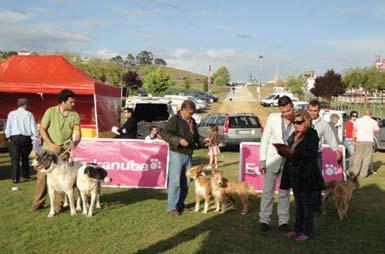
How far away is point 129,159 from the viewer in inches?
441

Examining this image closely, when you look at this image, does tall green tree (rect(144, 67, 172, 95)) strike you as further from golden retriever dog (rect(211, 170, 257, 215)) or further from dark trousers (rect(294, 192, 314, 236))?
dark trousers (rect(294, 192, 314, 236))

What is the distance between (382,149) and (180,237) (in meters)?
17.3

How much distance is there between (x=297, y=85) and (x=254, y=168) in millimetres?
79602

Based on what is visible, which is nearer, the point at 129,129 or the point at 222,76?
the point at 129,129

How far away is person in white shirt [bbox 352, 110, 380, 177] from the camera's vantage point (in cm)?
1399

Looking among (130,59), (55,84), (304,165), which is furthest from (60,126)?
(130,59)

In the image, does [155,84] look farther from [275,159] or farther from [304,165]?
[304,165]

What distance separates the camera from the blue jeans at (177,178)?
26.6ft

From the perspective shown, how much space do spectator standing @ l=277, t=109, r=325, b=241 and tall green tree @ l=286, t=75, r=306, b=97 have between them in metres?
80.8

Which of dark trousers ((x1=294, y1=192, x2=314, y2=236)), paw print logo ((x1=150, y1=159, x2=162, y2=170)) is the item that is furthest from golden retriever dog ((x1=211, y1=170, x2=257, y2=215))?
paw print logo ((x1=150, y1=159, x2=162, y2=170))

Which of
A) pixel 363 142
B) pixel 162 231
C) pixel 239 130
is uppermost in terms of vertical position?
pixel 363 142

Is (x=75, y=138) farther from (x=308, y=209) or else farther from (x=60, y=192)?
(x=308, y=209)

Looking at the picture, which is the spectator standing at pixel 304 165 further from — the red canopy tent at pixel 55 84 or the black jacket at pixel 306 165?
the red canopy tent at pixel 55 84

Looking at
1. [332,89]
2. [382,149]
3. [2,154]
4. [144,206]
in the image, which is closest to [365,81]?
[332,89]
